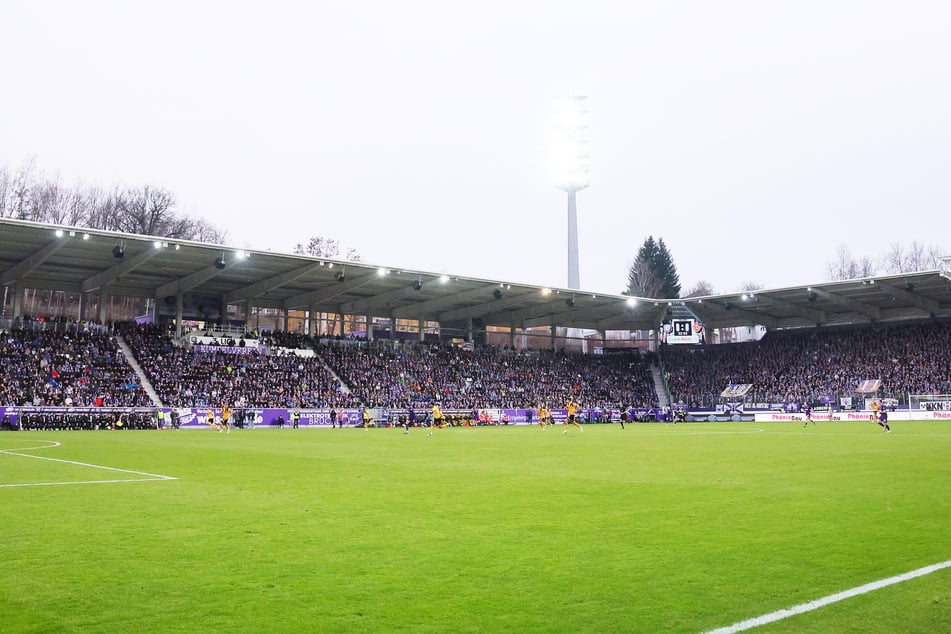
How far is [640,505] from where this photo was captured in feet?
35.7

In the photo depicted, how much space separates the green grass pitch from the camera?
540 centimetres

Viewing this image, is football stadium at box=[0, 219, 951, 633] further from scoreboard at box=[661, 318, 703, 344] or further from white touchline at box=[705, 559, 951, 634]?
scoreboard at box=[661, 318, 703, 344]

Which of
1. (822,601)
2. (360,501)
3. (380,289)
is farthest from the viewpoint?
(380,289)

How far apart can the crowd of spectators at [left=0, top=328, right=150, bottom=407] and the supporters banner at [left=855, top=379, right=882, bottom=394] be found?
5157 centimetres

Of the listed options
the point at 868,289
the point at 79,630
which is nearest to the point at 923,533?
the point at 79,630

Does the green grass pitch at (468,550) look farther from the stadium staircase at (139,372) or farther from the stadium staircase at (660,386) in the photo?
the stadium staircase at (660,386)

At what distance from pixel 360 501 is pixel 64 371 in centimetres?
4068

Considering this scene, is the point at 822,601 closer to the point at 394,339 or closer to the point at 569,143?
the point at 394,339

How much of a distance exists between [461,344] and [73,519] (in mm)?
61299

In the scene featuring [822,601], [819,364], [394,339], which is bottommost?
[822,601]

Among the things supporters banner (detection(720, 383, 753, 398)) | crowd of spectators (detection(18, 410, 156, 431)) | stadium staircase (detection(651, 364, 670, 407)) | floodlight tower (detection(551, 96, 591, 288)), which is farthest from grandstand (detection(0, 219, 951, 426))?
floodlight tower (detection(551, 96, 591, 288))

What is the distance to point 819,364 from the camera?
2559 inches

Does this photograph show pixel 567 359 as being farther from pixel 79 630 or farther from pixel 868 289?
pixel 79 630

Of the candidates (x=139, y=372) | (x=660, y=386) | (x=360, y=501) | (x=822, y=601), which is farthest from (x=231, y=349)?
(x=822, y=601)
